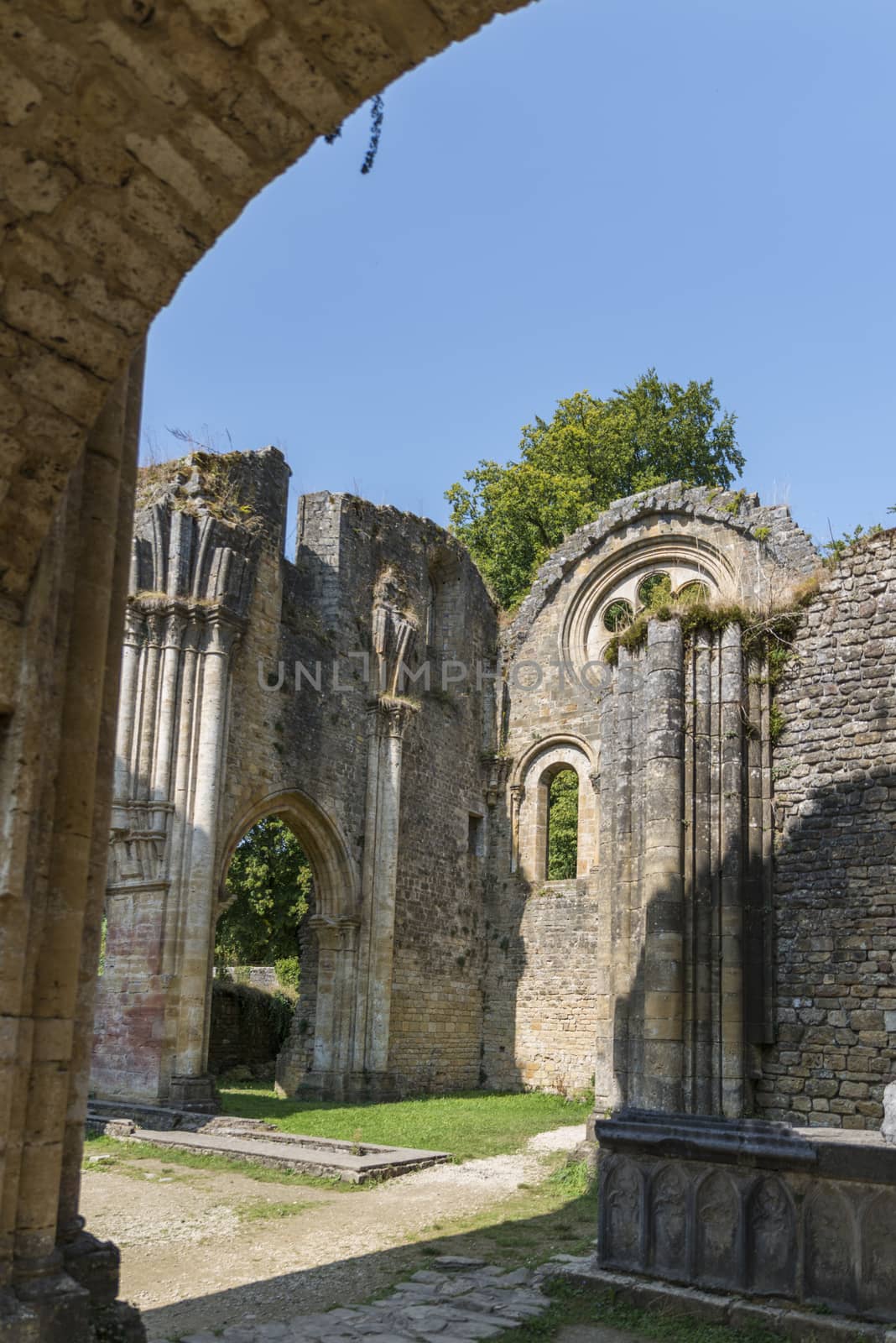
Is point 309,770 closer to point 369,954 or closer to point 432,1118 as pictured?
point 369,954

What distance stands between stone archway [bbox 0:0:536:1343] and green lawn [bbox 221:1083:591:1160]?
330 inches

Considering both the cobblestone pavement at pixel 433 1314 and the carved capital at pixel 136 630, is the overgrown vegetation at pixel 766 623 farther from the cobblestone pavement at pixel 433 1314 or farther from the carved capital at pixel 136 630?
the carved capital at pixel 136 630

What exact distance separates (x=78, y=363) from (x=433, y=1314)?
199 inches

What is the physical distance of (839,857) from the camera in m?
11.1

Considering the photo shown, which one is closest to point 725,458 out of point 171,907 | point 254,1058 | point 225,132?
point 254,1058

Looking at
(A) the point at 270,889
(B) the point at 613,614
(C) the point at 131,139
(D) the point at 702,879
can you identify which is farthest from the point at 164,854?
(C) the point at 131,139

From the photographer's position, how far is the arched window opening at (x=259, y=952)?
22.2 meters

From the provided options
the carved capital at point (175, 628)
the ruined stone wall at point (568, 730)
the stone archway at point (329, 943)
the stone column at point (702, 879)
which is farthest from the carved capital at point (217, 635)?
the stone column at point (702, 879)

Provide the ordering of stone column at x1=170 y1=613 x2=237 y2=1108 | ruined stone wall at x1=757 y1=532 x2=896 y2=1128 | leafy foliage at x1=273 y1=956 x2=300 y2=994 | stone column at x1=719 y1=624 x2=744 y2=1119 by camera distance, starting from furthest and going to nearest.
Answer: leafy foliage at x1=273 y1=956 x2=300 y2=994 < stone column at x1=170 y1=613 x2=237 y2=1108 < stone column at x1=719 y1=624 x2=744 y2=1119 < ruined stone wall at x1=757 y1=532 x2=896 y2=1128

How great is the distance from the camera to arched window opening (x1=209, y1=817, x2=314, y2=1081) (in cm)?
2222

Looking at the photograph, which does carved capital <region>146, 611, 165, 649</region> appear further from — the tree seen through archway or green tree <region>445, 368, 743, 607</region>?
green tree <region>445, 368, 743, 607</region>

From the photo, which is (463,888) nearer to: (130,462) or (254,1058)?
(254,1058)

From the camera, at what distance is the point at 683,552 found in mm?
20391

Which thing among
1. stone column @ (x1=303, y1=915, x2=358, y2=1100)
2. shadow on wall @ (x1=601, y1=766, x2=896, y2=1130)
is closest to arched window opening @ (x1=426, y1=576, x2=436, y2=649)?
stone column @ (x1=303, y1=915, x2=358, y2=1100)
